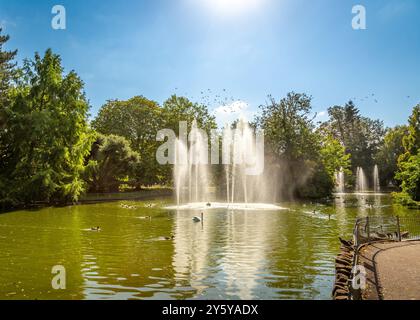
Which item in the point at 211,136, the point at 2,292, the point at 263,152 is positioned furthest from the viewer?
the point at 211,136

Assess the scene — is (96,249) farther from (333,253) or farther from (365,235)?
(365,235)

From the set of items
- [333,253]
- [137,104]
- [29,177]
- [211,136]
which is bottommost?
[333,253]

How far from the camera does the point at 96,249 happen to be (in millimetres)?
20641

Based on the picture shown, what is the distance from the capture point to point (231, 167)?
71.6 meters

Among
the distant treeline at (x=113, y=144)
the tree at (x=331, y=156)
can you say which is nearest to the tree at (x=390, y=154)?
the distant treeline at (x=113, y=144)

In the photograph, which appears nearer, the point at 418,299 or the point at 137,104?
the point at 418,299

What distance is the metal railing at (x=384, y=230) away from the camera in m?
18.9

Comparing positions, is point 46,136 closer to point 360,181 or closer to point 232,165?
point 232,165

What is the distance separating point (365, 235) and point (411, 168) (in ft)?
103

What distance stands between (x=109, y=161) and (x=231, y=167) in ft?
71.6

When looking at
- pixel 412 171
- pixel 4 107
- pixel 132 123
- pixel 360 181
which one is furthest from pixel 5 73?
pixel 360 181

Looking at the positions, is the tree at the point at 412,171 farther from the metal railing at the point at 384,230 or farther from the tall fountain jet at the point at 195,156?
the tall fountain jet at the point at 195,156

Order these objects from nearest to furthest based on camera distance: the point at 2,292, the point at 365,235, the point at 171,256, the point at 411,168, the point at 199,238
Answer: the point at 2,292 < the point at 171,256 < the point at 365,235 < the point at 199,238 < the point at 411,168
